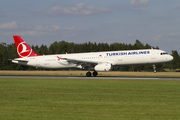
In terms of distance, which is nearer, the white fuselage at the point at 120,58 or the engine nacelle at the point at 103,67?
the engine nacelle at the point at 103,67

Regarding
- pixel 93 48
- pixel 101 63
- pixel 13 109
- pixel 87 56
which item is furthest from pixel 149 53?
pixel 93 48

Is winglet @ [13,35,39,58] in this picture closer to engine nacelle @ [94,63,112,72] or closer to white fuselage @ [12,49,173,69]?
white fuselage @ [12,49,173,69]

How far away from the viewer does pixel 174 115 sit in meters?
10.6

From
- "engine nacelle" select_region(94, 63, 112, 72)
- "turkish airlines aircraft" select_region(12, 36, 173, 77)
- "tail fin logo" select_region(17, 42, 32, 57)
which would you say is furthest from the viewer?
"tail fin logo" select_region(17, 42, 32, 57)

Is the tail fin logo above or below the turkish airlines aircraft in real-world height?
above

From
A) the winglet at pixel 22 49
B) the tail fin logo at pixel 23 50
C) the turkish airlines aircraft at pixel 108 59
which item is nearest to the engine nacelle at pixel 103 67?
the turkish airlines aircraft at pixel 108 59

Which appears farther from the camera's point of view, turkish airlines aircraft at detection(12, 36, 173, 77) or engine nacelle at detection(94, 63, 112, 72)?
turkish airlines aircraft at detection(12, 36, 173, 77)

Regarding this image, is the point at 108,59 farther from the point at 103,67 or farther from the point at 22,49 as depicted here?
the point at 22,49

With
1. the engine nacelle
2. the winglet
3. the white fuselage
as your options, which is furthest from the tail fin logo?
the engine nacelle

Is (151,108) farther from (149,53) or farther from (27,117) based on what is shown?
(149,53)

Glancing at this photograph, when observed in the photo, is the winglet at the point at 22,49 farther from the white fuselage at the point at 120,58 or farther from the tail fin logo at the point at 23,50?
the white fuselage at the point at 120,58

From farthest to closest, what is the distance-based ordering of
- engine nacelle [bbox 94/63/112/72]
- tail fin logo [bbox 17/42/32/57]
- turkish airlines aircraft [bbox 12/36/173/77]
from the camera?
tail fin logo [bbox 17/42/32/57] → turkish airlines aircraft [bbox 12/36/173/77] → engine nacelle [bbox 94/63/112/72]

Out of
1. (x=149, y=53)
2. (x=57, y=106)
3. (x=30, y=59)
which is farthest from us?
(x=30, y=59)

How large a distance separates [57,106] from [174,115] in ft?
19.1
